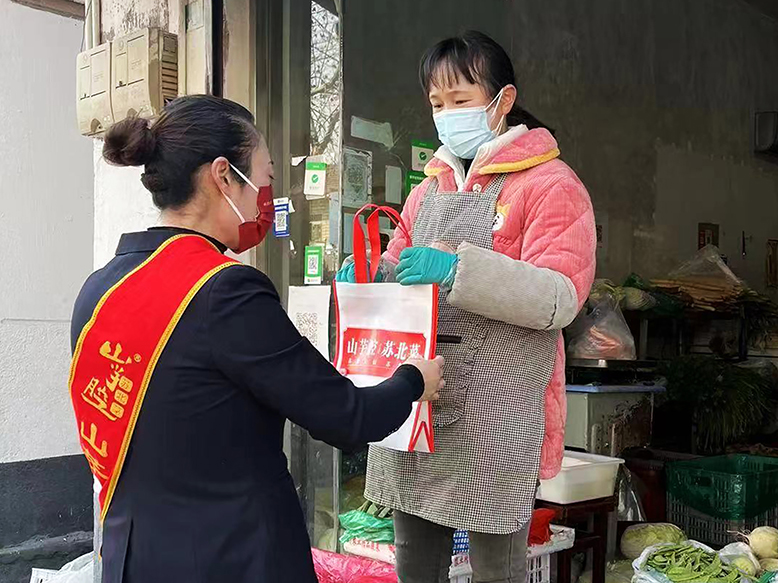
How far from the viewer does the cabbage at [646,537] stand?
3.94 metres

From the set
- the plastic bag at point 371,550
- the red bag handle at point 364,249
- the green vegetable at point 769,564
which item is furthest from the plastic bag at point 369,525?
the green vegetable at point 769,564

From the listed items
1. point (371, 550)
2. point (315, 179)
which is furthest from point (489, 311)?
point (315, 179)

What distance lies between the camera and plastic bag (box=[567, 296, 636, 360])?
479 centimetres

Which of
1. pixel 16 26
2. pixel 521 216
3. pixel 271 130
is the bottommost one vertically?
pixel 521 216

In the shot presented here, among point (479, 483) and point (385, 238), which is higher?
point (385, 238)

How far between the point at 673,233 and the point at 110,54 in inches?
221

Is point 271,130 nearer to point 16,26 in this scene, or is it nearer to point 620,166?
point 16,26

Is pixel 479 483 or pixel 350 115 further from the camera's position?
pixel 350 115

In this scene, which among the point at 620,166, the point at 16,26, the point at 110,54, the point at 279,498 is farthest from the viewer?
the point at 620,166

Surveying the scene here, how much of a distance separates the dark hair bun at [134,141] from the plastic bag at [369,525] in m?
1.95

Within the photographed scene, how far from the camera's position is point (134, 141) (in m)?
1.62

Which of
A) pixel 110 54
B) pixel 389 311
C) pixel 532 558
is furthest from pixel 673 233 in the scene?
pixel 389 311

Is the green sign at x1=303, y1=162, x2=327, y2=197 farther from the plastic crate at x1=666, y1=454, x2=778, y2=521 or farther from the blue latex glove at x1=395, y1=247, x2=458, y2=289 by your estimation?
the plastic crate at x1=666, y1=454, x2=778, y2=521

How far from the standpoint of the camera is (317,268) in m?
3.46
